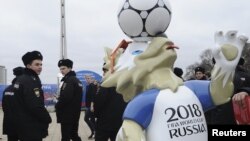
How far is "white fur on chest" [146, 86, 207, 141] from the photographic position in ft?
9.76

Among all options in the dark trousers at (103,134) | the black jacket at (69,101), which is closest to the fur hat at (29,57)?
the dark trousers at (103,134)

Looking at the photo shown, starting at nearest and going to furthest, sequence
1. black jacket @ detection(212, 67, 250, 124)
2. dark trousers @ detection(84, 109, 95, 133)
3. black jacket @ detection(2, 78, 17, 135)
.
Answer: black jacket @ detection(212, 67, 250, 124)
black jacket @ detection(2, 78, 17, 135)
dark trousers @ detection(84, 109, 95, 133)

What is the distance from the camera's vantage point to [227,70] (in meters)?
3.07

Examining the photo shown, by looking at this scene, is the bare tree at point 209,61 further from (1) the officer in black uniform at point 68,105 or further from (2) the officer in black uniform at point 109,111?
(1) the officer in black uniform at point 68,105

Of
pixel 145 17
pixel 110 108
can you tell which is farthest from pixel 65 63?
pixel 145 17

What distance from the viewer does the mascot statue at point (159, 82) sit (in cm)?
299

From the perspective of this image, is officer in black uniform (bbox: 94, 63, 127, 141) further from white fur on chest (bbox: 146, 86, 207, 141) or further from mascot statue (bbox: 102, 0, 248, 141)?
white fur on chest (bbox: 146, 86, 207, 141)

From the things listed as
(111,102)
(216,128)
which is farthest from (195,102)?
(111,102)

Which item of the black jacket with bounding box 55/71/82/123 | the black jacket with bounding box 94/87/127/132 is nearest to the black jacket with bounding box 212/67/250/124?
the black jacket with bounding box 94/87/127/132

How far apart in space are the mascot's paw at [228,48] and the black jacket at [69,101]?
4.19 metres

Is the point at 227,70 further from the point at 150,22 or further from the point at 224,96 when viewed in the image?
the point at 150,22

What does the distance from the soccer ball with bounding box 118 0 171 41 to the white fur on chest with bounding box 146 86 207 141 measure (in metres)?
0.50

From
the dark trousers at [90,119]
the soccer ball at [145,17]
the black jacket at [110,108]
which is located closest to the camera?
the soccer ball at [145,17]

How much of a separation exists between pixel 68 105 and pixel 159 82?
13.5ft
